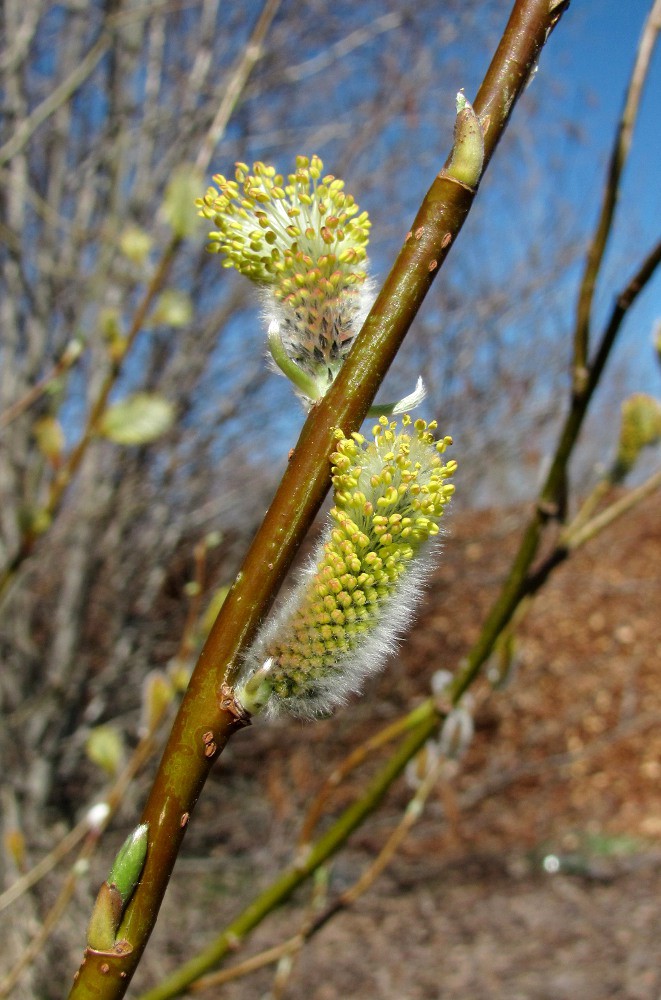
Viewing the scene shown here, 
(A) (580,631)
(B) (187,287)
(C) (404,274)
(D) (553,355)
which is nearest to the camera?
(C) (404,274)

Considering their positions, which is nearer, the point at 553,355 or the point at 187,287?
the point at 187,287

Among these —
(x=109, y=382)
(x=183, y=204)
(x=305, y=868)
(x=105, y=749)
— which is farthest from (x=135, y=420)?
(x=305, y=868)

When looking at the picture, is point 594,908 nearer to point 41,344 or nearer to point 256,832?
point 256,832

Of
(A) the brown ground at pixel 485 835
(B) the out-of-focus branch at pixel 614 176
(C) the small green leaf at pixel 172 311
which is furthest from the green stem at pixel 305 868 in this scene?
(A) the brown ground at pixel 485 835

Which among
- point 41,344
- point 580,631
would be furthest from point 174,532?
point 580,631

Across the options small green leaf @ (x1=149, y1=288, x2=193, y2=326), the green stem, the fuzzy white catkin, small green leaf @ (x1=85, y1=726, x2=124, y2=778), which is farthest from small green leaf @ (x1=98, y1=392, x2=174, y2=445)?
the fuzzy white catkin

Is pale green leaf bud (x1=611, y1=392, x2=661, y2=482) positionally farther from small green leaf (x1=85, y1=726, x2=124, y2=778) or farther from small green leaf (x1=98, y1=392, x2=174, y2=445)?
small green leaf (x1=85, y1=726, x2=124, y2=778)

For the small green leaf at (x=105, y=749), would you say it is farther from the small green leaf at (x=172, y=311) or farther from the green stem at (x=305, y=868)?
the small green leaf at (x=172, y=311)
